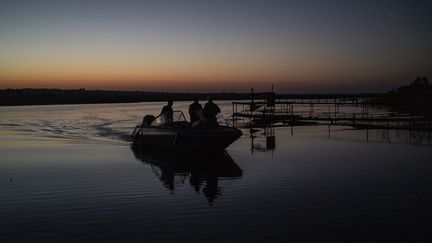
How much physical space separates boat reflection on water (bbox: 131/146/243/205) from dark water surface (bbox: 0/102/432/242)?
33 millimetres

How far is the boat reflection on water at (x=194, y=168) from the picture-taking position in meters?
10.6

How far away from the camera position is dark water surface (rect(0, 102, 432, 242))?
21.7 ft

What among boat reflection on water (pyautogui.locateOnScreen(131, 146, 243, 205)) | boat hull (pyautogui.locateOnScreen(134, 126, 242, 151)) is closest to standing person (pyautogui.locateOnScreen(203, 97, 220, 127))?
boat hull (pyautogui.locateOnScreen(134, 126, 242, 151))

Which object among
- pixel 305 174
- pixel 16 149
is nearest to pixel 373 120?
pixel 305 174

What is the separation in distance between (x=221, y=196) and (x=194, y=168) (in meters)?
4.29

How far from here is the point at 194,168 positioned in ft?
44.1

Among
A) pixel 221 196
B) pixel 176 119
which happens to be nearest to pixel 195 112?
pixel 176 119

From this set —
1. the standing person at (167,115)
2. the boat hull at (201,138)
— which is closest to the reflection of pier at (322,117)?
the boat hull at (201,138)

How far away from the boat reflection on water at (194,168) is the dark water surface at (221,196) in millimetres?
33

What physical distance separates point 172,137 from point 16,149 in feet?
23.7

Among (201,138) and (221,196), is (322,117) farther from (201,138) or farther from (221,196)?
(221,196)

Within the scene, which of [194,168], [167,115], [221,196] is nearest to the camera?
[221,196]

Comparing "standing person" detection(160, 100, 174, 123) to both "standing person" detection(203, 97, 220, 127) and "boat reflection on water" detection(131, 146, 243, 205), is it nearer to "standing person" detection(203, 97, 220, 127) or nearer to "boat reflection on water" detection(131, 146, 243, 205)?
"boat reflection on water" detection(131, 146, 243, 205)

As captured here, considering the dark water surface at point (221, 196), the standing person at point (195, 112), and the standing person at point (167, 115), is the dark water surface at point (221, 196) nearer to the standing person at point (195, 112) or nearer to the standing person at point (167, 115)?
the standing person at point (195, 112)
